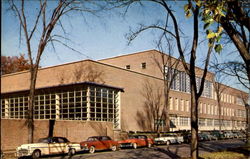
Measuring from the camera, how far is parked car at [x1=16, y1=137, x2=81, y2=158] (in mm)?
20641

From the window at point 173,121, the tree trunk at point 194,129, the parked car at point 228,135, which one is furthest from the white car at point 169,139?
the tree trunk at point 194,129

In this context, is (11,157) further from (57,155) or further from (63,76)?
(63,76)

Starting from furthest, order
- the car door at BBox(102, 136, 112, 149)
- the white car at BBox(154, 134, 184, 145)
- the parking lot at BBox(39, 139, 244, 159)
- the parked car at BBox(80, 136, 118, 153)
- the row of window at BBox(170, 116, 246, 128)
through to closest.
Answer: the row of window at BBox(170, 116, 246, 128)
the white car at BBox(154, 134, 184, 145)
the car door at BBox(102, 136, 112, 149)
the parked car at BBox(80, 136, 118, 153)
the parking lot at BBox(39, 139, 244, 159)

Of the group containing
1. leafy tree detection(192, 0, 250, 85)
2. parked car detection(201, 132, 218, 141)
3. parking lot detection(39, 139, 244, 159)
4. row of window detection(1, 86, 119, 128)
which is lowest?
parked car detection(201, 132, 218, 141)

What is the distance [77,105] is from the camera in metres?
35.2

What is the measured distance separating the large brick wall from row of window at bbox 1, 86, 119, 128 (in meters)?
1.42

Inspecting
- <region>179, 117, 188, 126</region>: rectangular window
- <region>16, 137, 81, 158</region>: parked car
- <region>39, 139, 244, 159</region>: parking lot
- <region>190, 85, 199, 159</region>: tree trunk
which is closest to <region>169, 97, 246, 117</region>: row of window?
<region>179, 117, 188, 126</region>: rectangular window

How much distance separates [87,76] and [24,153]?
51.1 ft

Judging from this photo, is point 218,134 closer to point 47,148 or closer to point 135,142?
point 135,142

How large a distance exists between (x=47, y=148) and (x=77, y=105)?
44.1 ft

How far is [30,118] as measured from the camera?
2241 cm

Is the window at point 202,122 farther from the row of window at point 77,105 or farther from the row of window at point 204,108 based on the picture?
the row of window at point 77,105

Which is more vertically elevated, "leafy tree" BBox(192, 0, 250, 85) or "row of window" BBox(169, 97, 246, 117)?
"leafy tree" BBox(192, 0, 250, 85)

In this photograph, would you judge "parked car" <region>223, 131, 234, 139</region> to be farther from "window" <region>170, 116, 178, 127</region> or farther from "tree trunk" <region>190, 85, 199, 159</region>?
"tree trunk" <region>190, 85, 199, 159</region>
